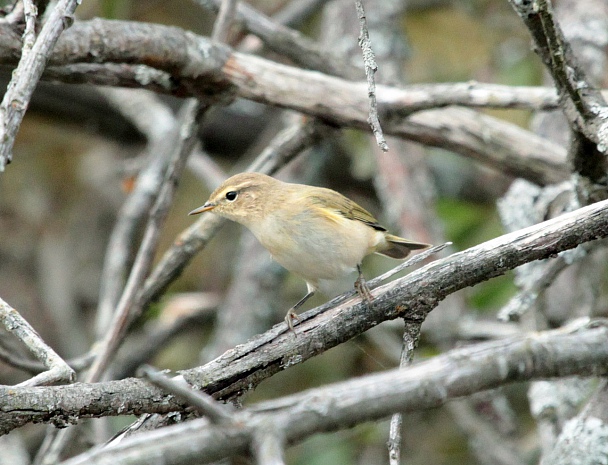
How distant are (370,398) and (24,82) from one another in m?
1.27

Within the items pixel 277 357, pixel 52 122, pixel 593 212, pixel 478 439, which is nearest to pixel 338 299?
pixel 277 357

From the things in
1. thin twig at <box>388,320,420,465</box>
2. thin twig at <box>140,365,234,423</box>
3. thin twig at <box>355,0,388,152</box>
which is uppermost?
thin twig at <box>355,0,388,152</box>

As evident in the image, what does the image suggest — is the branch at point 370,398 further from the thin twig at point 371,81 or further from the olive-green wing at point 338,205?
the olive-green wing at point 338,205

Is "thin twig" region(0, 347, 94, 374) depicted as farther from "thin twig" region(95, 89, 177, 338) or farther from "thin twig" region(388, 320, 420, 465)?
"thin twig" region(388, 320, 420, 465)

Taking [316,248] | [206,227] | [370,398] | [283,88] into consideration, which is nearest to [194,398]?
[370,398]

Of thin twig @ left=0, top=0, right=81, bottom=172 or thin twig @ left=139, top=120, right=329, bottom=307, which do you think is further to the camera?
thin twig @ left=139, top=120, right=329, bottom=307

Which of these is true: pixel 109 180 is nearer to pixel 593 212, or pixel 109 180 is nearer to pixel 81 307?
pixel 81 307

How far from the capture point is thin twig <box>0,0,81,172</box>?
78.5 inches

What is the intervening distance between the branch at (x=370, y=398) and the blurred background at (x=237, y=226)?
2.97m

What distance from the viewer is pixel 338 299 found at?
265 cm

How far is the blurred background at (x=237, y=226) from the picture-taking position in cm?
520

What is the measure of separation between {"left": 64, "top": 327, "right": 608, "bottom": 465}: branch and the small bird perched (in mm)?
1534

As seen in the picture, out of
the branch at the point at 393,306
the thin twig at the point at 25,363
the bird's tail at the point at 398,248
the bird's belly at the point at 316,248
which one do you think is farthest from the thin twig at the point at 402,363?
the thin twig at the point at 25,363

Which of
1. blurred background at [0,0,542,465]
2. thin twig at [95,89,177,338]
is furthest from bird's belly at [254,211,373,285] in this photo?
blurred background at [0,0,542,465]
